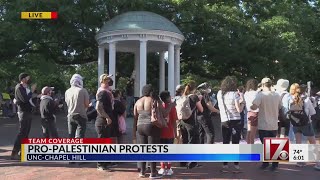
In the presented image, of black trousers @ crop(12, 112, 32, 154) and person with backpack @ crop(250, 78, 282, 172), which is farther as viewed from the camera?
black trousers @ crop(12, 112, 32, 154)

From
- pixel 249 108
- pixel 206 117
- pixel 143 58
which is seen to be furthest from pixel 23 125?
pixel 143 58

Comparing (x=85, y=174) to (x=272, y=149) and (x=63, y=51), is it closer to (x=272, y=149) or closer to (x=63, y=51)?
(x=272, y=149)

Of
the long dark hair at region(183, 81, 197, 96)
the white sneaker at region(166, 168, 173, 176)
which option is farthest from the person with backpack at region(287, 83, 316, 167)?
the white sneaker at region(166, 168, 173, 176)

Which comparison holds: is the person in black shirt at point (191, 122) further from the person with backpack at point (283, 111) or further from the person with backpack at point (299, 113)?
the person with backpack at point (283, 111)

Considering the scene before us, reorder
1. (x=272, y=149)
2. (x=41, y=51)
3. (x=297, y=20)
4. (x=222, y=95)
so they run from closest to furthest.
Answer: (x=272, y=149)
(x=222, y=95)
(x=297, y=20)
(x=41, y=51)

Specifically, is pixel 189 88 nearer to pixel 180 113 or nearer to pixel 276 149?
pixel 180 113

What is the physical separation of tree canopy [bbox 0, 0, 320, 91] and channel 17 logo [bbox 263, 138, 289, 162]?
44.8 feet

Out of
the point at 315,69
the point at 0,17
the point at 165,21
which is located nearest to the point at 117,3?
the point at 165,21

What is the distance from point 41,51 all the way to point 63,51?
5.56ft

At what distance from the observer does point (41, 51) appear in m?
23.6

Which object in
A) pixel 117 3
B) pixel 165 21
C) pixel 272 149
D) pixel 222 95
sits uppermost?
pixel 117 3

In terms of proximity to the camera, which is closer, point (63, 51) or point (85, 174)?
point (85, 174)

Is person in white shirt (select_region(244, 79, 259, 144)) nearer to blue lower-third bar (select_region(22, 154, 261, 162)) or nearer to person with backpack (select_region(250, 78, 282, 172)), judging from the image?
person with backpack (select_region(250, 78, 282, 172))

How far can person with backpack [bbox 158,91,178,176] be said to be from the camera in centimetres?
738
